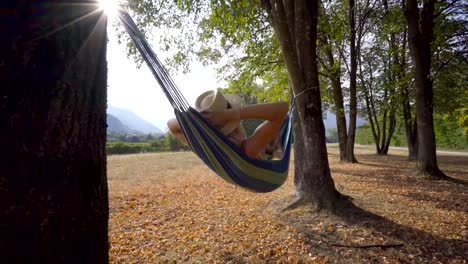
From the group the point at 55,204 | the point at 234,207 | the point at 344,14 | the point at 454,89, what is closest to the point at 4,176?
the point at 55,204

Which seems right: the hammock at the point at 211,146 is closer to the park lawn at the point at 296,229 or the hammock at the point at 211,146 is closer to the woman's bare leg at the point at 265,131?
the woman's bare leg at the point at 265,131

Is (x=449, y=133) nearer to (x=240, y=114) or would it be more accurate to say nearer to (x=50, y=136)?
(x=240, y=114)

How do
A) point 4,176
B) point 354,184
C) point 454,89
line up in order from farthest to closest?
point 454,89
point 354,184
point 4,176

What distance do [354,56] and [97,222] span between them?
7986 mm

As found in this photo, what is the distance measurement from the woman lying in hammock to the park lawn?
0.87 metres

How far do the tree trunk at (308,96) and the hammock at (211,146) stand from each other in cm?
102

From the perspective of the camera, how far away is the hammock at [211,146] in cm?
144

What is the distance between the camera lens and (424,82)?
491 cm

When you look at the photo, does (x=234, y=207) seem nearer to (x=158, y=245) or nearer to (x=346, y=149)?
(x=158, y=245)

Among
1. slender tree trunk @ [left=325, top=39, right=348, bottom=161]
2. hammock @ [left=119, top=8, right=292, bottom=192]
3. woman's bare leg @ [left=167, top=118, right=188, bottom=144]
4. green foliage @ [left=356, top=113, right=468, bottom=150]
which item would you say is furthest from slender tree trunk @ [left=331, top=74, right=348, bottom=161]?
woman's bare leg @ [left=167, top=118, right=188, bottom=144]

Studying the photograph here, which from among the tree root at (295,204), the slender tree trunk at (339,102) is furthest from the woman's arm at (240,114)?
the slender tree trunk at (339,102)

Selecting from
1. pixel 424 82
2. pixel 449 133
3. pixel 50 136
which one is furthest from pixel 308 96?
pixel 449 133

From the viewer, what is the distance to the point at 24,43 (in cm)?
71

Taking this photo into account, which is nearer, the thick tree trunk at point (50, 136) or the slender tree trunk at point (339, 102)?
the thick tree trunk at point (50, 136)
